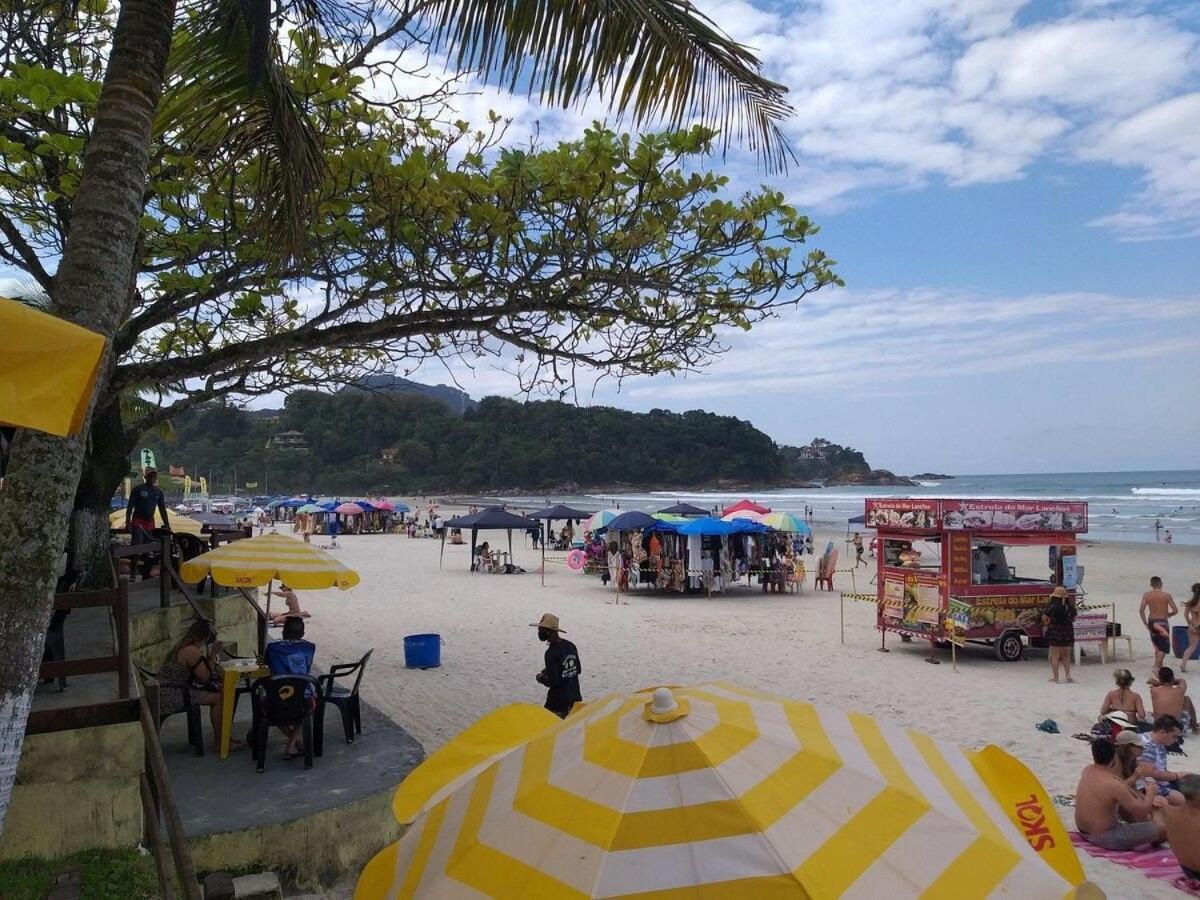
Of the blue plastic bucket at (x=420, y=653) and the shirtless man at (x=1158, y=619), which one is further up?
the shirtless man at (x=1158, y=619)

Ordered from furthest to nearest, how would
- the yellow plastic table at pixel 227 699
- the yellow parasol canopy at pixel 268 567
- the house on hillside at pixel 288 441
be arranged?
the house on hillside at pixel 288 441
the yellow parasol canopy at pixel 268 567
the yellow plastic table at pixel 227 699

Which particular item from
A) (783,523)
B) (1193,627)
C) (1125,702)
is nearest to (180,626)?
(1125,702)

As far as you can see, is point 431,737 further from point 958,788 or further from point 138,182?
point 958,788

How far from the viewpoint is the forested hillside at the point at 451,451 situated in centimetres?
9438

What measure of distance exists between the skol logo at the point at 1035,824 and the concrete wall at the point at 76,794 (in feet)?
14.9

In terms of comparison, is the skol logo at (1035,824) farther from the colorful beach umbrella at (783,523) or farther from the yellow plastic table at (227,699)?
the colorful beach umbrella at (783,523)

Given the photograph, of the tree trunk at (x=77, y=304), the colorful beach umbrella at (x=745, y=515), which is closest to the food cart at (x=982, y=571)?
the colorful beach umbrella at (x=745, y=515)

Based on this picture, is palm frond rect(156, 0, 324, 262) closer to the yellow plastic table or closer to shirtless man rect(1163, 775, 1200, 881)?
the yellow plastic table

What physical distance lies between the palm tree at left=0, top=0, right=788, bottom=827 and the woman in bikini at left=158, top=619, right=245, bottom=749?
3.24 metres

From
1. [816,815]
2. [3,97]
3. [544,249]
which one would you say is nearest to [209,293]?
[3,97]

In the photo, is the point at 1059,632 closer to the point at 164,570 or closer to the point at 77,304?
the point at 164,570

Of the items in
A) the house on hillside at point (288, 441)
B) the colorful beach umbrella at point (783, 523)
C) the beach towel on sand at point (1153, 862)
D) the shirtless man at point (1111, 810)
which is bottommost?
the beach towel on sand at point (1153, 862)

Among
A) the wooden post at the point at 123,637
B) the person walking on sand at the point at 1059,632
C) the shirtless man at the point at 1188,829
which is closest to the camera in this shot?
the wooden post at the point at 123,637

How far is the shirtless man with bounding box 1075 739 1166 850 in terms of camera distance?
220 inches
